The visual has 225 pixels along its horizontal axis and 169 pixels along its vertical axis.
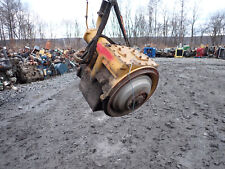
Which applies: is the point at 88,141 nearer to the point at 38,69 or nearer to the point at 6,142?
the point at 6,142

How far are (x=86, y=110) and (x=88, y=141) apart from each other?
4.70ft

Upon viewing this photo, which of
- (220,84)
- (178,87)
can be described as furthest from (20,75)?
(220,84)

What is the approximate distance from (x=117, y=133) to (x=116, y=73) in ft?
9.00

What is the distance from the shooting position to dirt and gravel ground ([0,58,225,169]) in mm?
2865

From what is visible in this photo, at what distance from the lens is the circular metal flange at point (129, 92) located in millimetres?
1151

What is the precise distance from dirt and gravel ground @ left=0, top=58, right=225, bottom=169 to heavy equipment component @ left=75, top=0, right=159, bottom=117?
190 centimetres

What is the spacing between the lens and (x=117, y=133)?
3592mm

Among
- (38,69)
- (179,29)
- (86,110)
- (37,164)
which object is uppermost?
(179,29)

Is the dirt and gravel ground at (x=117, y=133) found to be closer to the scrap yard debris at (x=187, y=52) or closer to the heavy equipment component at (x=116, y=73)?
the heavy equipment component at (x=116, y=73)

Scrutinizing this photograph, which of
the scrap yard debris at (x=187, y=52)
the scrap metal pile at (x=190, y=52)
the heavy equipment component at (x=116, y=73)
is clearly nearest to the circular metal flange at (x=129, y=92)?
the heavy equipment component at (x=116, y=73)

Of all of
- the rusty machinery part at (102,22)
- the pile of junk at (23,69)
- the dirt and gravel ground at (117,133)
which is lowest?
the dirt and gravel ground at (117,133)

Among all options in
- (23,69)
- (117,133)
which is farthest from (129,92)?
(23,69)

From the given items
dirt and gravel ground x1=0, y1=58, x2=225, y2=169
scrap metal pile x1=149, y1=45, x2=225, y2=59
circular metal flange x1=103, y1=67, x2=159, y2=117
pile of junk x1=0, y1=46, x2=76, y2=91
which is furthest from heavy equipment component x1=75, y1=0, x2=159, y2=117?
scrap metal pile x1=149, y1=45, x2=225, y2=59

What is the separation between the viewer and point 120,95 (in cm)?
121
